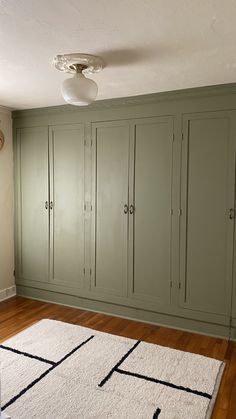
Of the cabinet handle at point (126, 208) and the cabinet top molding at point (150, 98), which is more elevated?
the cabinet top molding at point (150, 98)

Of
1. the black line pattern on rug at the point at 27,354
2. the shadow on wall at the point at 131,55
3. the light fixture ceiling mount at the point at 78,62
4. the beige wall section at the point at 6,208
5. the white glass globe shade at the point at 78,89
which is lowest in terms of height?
the black line pattern on rug at the point at 27,354

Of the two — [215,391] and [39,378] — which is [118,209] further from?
[215,391]

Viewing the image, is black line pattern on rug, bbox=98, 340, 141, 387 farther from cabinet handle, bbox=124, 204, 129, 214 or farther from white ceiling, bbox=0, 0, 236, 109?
white ceiling, bbox=0, 0, 236, 109

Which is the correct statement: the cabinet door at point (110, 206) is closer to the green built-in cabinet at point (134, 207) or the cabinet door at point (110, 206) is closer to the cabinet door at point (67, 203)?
the green built-in cabinet at point (134, 207)

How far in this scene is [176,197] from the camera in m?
3.20

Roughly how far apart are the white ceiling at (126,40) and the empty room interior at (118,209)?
0.01 meters

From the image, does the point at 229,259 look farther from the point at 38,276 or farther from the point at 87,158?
the point at 38,276

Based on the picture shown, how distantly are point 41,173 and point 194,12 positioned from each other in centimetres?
269

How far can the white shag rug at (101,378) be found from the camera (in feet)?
6.82

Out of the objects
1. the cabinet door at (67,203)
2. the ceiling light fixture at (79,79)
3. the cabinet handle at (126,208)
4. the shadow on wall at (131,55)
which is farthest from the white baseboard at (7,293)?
the shadow on wall at (131,55)

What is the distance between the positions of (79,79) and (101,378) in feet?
7.09

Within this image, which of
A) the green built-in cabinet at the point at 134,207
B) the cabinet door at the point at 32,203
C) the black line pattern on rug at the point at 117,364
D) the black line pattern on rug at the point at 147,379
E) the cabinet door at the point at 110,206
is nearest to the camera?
the black line pattern on rug at the point at 147,379

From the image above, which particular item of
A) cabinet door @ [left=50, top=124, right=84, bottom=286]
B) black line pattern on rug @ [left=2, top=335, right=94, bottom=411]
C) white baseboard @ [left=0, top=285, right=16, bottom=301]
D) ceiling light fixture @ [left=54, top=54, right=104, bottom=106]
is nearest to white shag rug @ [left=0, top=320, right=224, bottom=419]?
black line pattern on rug @ [left=2, top=335, right=94, bottom=411]

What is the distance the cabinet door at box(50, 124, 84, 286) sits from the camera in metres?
3.71
